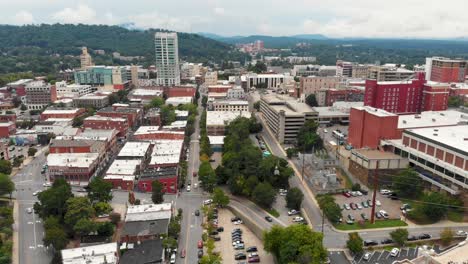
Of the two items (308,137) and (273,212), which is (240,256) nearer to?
(273,212)

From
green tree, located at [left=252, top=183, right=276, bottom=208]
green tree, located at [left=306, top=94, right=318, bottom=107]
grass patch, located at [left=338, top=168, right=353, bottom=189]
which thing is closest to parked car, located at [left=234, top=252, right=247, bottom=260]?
green tree, located at [left=252, top=183, right=276, bottom=208]

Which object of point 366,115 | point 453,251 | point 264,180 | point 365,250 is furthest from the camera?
point 366,115

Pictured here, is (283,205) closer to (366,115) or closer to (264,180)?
(264,180)

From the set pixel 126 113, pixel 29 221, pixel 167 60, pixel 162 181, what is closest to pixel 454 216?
pixel 162 181

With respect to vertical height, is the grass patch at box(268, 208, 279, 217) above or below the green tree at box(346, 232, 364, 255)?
below

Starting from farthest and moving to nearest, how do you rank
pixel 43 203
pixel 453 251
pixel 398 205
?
pixel 398 205, pixel 43 203, pixel 453 251

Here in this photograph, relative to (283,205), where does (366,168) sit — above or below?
above

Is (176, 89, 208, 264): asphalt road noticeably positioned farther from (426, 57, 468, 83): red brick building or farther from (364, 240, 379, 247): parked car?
(426, 57, 468, 83): red brick building

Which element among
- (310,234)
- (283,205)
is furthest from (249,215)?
(310,234)
